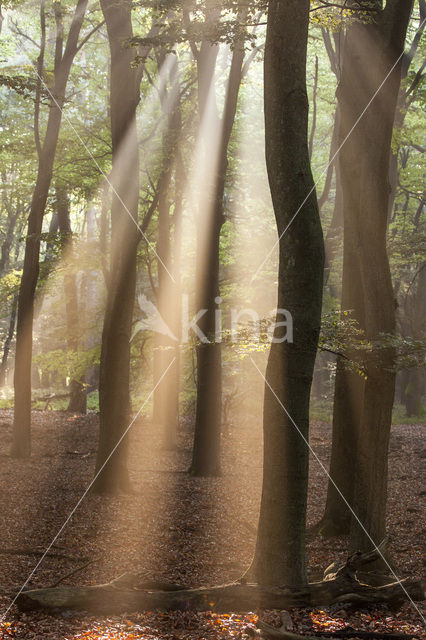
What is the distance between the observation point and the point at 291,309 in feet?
18.4

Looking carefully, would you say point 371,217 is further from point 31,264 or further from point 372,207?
point 31,264

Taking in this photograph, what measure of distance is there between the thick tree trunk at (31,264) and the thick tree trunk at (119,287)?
124 inches

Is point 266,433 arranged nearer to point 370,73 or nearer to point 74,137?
point 370,73

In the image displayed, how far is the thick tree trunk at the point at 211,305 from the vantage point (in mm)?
12273

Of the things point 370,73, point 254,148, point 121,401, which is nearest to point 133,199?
point 121,401

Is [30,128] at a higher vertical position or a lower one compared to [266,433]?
higher

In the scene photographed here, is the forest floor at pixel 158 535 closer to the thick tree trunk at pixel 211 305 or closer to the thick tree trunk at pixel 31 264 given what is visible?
the thick tree trunk at pixel 211 305

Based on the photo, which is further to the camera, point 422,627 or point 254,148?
point 254,148

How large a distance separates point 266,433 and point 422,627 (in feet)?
6.81

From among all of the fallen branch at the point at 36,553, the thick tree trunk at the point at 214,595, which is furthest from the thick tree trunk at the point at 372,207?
the fallen branch at the point at 36,553

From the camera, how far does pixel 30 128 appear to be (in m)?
17.2

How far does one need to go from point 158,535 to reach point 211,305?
201 inches

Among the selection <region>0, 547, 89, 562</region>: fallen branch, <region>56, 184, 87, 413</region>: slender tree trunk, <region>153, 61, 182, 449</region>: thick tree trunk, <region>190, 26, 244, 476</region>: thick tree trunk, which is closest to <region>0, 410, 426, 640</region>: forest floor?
<region>0, 547, 89, 562</region>: fallen branch

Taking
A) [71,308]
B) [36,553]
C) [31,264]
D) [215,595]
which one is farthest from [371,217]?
[71,308]
